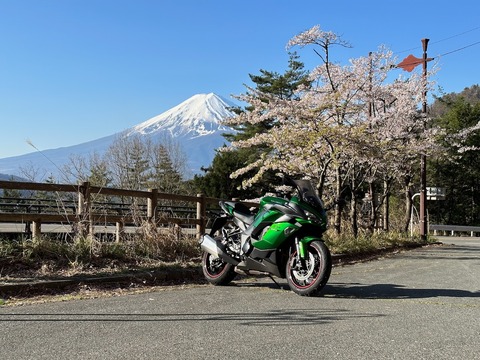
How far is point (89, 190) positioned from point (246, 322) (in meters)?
4.66

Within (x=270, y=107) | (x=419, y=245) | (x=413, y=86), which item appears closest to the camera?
(x=270, y=107)

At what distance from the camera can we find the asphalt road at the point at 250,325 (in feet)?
11.8

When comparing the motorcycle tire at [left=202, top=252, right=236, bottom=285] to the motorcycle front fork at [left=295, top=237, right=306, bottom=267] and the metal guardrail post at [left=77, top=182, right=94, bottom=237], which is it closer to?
the motorcycle front fork at [left=295, top=237, right=306, bottom=267]

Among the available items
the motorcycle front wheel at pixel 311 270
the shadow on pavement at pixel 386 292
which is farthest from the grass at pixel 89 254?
the shadow on pavement at pixel 386 292

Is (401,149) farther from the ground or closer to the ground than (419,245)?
farther from the ground

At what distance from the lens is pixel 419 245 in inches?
726

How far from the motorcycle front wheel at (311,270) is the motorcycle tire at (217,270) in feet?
3.60

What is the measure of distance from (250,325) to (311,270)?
63.4 inches

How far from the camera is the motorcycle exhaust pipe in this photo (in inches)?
255

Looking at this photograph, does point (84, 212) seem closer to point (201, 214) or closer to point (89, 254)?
point (89, 254)

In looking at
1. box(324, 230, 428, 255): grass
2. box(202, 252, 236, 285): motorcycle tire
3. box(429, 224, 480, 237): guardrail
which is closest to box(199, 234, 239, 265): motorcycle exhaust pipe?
box(202, 252, 236, 285): motorcycle tire

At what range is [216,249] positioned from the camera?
6.66 metres

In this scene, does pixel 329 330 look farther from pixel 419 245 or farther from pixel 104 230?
pixel 419 245

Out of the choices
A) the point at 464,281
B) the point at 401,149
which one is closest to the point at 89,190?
the point at 464,281
